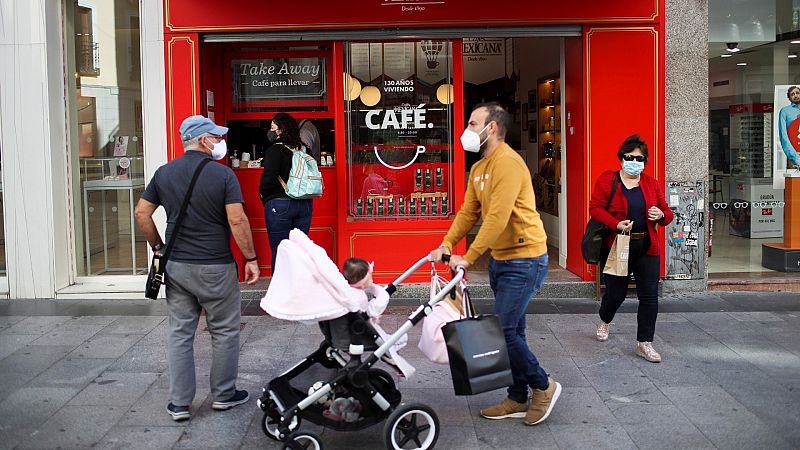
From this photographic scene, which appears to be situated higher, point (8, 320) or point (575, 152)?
point (575, 152)

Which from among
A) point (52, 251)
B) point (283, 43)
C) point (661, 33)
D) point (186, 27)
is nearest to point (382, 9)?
point (283, 43)

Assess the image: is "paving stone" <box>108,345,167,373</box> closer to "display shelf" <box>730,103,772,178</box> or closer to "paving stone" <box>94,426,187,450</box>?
"paving stone" <box>94,426,187,450</box>

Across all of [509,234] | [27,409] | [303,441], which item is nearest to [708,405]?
[509,234]

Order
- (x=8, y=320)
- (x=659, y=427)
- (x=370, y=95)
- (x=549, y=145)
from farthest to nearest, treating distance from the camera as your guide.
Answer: (x=549, y=145)
(x=370, y=95)
(x=8, y=320)
(x=659, y=427)

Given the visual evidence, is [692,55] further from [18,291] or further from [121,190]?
[18,291]

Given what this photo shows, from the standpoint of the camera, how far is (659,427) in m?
5.45

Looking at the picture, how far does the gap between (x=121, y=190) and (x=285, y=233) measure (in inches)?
96.2

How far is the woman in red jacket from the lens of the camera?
6750 millimetres

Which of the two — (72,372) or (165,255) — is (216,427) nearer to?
(165,255)

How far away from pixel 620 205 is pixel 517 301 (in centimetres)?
193

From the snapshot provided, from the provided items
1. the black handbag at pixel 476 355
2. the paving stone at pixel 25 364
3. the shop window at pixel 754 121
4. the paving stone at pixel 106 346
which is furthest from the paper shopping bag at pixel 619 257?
the paving stone at pixel 25 364

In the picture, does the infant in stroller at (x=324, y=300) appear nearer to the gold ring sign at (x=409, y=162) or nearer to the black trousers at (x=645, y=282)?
the black trousers at (x=645, y=282)

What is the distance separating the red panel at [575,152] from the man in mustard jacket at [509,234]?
391 cm

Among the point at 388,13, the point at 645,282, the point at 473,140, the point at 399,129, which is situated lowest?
the point at 645,282
